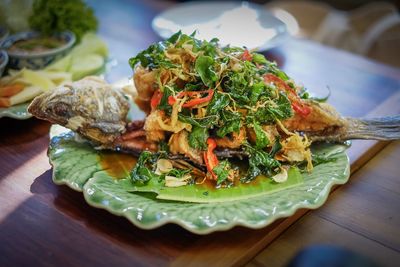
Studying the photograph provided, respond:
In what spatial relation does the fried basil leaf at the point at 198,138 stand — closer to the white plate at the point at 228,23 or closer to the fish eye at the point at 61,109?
the fish eye at the point at 61,109

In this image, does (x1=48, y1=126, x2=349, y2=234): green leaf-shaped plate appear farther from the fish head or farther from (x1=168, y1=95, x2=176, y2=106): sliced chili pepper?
(x1=168, y1=95, x2=176, y2=106): sliced chili pepper

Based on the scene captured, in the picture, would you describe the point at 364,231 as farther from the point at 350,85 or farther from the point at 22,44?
the point at 22,44

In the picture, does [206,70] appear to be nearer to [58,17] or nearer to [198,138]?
[198,138]

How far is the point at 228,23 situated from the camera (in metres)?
2.82

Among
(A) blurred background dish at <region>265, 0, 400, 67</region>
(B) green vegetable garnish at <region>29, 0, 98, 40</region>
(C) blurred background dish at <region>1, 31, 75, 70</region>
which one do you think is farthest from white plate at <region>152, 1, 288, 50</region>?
(C) blurred background dish at <region>1, 31, 75, 70</region>

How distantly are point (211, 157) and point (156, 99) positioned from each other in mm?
304

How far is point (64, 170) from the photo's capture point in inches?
60.6

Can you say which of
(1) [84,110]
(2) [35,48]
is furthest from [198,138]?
(2) [35,48]

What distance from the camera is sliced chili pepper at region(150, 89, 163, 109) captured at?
1657 mm

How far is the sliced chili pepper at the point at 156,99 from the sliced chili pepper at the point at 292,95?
15.5 inches

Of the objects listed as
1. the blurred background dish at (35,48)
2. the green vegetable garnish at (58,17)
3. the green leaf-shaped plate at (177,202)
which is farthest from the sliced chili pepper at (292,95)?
the green vegetable garnish at (58,17)

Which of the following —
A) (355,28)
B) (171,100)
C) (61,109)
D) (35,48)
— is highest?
(171,100)

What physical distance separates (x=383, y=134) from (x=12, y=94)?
153 centimetres

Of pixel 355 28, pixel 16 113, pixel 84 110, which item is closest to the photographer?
pixel 84 110
